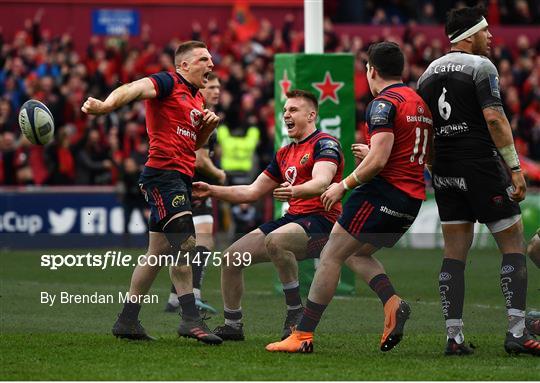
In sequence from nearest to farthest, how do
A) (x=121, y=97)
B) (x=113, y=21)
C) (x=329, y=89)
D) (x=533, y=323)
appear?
(x=121, y=97), (x=533, y=323), (x=329, y=89), (x=113, y=21)

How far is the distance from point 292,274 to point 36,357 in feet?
7.29

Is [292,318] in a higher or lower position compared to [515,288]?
lower

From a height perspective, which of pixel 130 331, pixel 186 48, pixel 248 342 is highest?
pixel 186 48

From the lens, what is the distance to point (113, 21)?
2808 cm

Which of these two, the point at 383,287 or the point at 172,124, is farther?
the point at 172,124

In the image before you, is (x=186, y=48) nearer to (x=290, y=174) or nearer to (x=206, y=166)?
(x=290, y=174)

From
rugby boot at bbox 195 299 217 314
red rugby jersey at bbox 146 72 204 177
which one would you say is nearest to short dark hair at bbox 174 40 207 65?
red rugby jersey at bbox 146 72 204 177

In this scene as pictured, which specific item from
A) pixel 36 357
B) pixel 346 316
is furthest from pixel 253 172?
pixel 36 357

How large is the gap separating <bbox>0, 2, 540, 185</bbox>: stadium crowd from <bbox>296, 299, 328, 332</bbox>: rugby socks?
11.9m

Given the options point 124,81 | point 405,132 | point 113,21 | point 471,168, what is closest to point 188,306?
point 405,132

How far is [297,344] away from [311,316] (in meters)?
0.23

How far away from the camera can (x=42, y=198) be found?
2092 cm

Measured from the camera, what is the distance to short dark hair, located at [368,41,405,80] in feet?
30.9

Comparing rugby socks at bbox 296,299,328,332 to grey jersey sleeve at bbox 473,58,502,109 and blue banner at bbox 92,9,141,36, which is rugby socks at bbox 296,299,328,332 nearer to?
grey jersey sleeve at bbox 473,58,502,109
